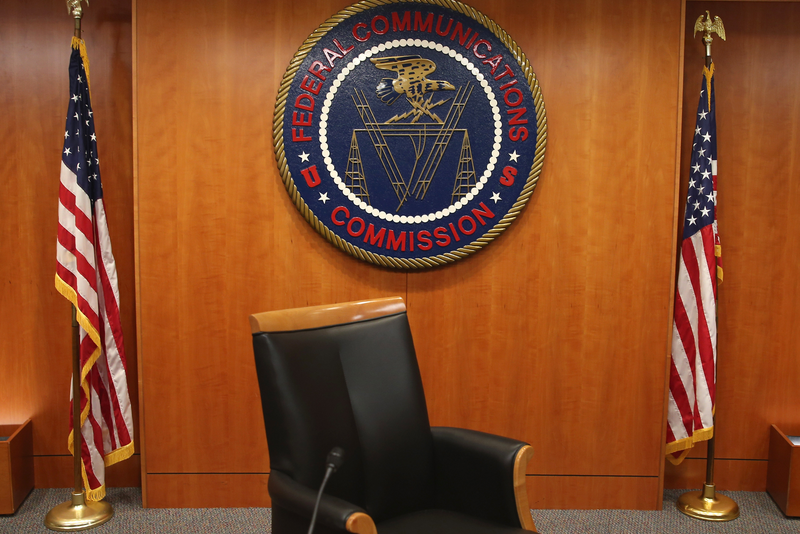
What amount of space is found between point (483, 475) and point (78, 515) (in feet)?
5.89

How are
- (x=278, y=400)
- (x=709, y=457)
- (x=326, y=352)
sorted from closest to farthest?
(x=278, y=400) → (x=326, y=352) → (x=709, y=457)

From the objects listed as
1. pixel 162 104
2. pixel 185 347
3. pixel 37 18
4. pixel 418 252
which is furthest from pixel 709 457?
pixel 37 18

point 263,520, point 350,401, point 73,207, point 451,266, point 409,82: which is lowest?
point 263,520

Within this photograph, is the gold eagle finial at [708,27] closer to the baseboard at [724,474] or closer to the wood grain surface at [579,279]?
the wood grain surface at [579,279]

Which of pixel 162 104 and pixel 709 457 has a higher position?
pixel 162 104

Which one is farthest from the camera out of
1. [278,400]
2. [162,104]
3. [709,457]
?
[709,457]

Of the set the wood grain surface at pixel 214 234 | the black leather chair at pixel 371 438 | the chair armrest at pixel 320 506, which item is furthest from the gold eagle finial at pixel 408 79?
the chair armrest at pixel 320 506

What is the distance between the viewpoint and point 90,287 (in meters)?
2.47

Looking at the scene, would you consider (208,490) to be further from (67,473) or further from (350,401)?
(350,401)

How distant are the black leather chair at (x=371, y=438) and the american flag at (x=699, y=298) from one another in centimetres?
127

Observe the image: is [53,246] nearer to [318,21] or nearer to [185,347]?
[185,347]

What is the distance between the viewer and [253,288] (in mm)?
2625

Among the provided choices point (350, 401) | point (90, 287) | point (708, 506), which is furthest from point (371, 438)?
point (708, 506)

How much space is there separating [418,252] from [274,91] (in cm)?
89
